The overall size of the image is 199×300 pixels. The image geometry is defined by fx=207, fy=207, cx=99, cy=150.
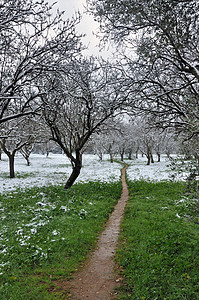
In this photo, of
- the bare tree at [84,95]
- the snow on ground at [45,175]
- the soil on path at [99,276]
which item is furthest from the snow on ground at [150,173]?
the soil on path at [99,276]

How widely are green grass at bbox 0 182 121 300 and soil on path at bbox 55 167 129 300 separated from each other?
28 cm

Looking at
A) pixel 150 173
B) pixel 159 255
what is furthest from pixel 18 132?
pixel 150 173

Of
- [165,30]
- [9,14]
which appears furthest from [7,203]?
[165,30]

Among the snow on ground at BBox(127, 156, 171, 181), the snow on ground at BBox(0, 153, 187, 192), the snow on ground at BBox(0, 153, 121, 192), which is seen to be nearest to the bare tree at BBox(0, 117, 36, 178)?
the snow on ground at BBox(0, 153, 121, 192)

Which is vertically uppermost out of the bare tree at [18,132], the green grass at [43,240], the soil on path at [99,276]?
the bare tree at [18,132]

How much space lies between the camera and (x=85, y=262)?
5.96 m

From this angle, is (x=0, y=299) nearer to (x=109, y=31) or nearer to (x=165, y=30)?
(x=165, y=30)

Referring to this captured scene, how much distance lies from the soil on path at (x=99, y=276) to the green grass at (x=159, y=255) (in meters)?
0.28

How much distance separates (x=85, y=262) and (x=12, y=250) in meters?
2.22

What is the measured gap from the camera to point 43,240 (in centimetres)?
685

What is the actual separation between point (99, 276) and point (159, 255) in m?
1.73

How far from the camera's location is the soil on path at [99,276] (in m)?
4.64

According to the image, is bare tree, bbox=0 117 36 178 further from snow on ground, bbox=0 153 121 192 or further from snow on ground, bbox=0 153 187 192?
snow on ground, bbox=0 153 187 192

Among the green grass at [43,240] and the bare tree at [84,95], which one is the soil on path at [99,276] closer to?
the green grass at [43,240]
